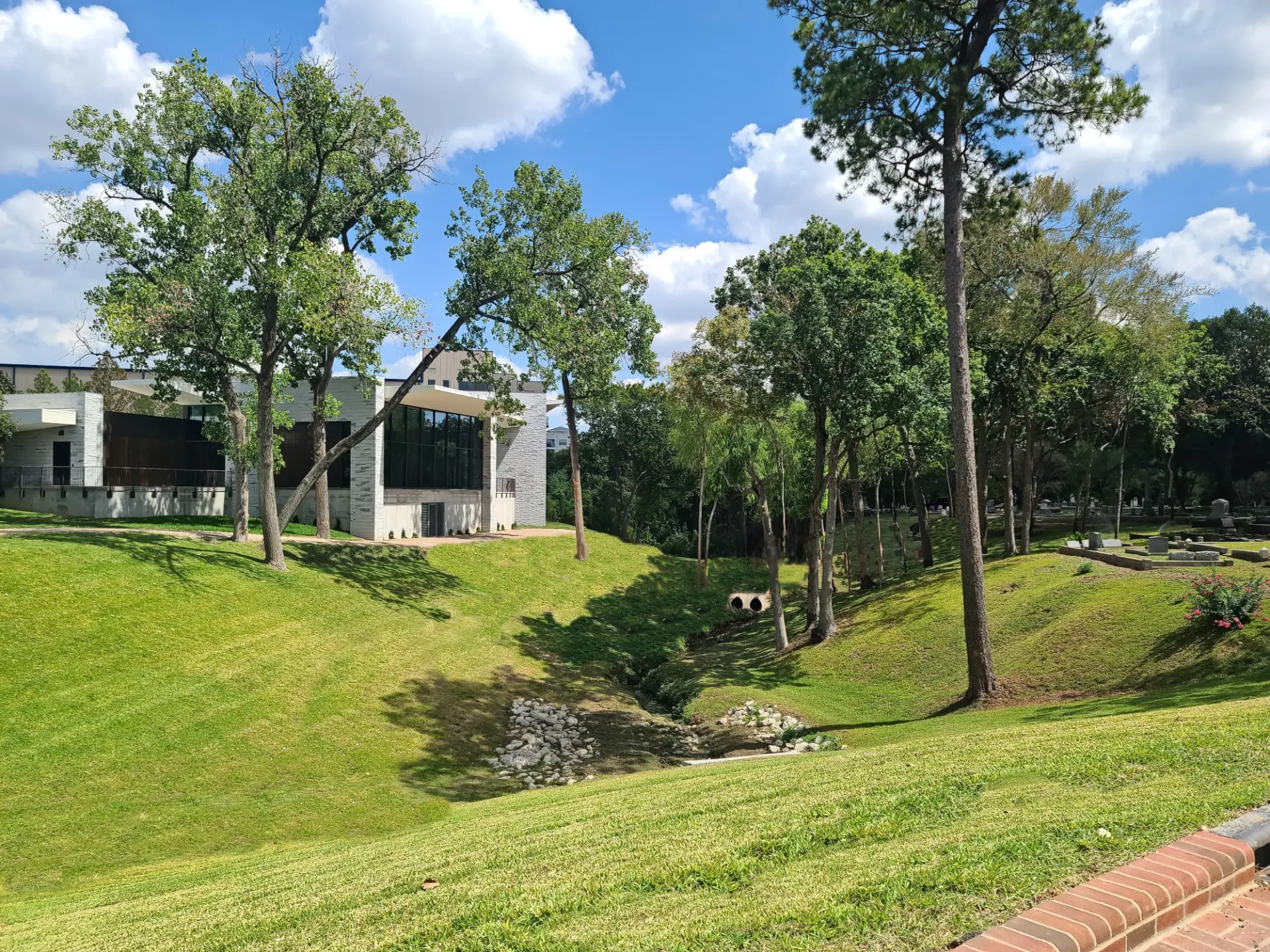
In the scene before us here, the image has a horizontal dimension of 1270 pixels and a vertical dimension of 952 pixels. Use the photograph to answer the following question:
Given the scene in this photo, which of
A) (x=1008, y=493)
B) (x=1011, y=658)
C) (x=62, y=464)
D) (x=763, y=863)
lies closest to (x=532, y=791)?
(x=763, y=863)

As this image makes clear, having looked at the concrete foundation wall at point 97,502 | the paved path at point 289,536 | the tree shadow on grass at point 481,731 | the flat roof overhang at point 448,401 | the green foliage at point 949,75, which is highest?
the green foliage at point 949,75

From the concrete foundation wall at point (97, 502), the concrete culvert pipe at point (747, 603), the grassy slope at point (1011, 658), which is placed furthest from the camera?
the concrete culvert pipe at point (747, 603)

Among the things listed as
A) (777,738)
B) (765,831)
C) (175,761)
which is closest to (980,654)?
(777,738)

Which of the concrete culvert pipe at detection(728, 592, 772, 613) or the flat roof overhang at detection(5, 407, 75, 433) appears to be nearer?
the flat roof overhang at detection(5, 407, 75, 433)

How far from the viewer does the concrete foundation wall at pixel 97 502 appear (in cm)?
3034

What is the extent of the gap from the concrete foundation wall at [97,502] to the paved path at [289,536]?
216 inches

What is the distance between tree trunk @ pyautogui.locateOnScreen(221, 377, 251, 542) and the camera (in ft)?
72.7

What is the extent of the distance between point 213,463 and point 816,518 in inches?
1090

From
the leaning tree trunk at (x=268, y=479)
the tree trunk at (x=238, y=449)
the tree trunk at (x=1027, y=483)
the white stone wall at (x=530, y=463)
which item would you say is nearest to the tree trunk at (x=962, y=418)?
the tree trunk at (x=1027, y=483)

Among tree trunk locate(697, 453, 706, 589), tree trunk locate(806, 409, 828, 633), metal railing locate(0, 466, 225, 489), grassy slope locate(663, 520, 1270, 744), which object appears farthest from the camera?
tree trunk locate(697, 453, 706, 589)

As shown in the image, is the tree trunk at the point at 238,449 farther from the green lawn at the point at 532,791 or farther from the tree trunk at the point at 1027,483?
the tree trunk at the point at 1027,483

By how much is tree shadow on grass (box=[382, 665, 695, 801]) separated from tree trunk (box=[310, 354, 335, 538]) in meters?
8.97

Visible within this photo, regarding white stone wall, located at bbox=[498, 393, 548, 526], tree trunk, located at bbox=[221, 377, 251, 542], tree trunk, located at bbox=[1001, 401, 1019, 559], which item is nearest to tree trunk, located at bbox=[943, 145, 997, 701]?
tree trunk, located at bbox=[1001, 401, 1019, 559]

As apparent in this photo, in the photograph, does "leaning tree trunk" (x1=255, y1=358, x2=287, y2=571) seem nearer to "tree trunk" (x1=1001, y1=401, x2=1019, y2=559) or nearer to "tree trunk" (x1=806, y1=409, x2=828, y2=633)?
"tree trunk" (x1=806, y1=409, x2=828, y2=633)
